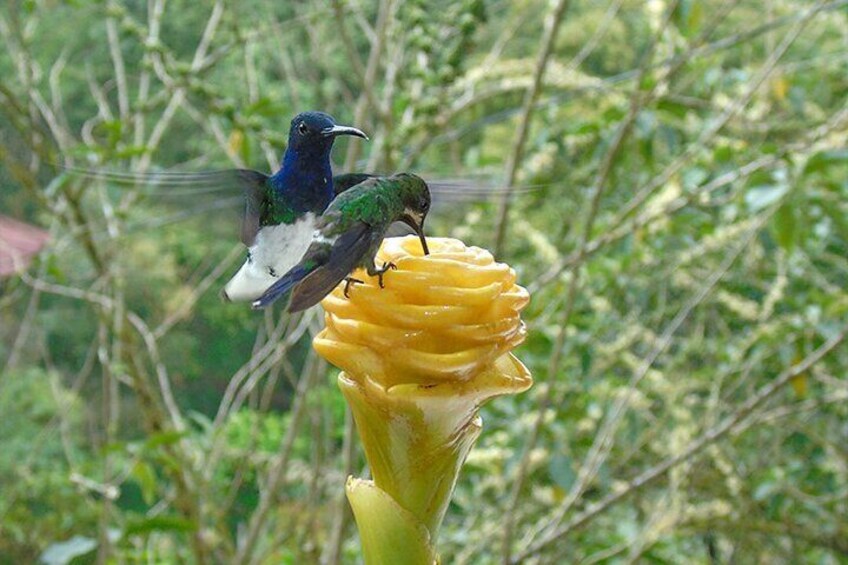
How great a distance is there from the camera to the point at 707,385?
1.82 m

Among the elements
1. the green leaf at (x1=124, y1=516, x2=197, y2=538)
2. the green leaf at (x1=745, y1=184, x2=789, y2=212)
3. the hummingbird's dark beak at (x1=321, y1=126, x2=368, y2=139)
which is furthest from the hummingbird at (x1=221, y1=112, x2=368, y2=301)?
the green leaf at (x1=745, y1=184, x2=789, y2=212)

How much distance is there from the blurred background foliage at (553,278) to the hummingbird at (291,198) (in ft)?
0.09

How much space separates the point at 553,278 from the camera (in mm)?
1105

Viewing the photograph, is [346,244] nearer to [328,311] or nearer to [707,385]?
[328,311]

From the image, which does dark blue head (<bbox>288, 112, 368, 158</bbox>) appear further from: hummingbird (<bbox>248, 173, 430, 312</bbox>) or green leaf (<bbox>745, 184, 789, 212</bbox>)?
green leaf (<bbox>745, 184, 789, 212</bbox>)

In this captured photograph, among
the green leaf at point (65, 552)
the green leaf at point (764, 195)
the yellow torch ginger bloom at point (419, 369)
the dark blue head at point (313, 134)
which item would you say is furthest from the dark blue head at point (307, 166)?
the green leaf at point (65, 552)

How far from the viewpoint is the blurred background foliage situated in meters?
1.10

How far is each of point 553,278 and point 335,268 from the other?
814 mm

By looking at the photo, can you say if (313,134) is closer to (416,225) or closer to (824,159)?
(416,225)

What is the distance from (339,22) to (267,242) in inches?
27.0

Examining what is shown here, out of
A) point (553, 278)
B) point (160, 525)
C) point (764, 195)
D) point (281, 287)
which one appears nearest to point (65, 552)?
point (160, 525)

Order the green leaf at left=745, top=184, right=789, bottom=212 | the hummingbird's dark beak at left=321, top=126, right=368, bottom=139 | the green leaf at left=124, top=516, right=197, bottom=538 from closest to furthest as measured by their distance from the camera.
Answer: the hummingbird's dark beak at left=321, top=126, right=368, bottom=139 → the green leaf at left=124, top=516, right=197, bottom=538 → the green leaf at left=745, top=184, right=789, bottom=212

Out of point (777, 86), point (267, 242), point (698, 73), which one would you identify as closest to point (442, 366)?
point (267, 242)

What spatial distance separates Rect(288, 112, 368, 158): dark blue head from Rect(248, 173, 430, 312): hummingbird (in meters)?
0.05
